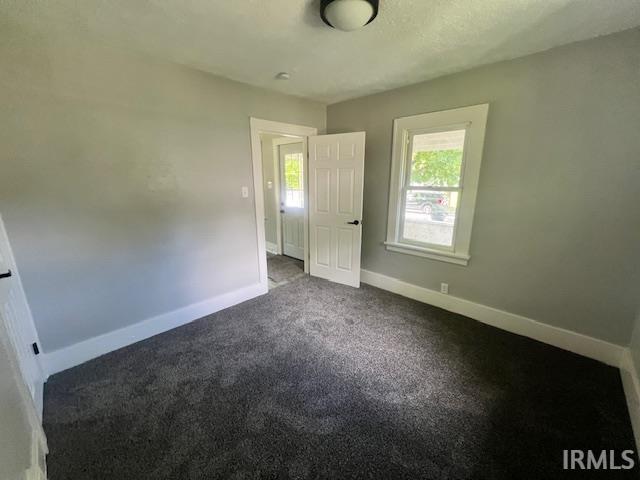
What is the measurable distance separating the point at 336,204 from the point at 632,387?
2.82 m

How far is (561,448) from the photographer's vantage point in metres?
1.35

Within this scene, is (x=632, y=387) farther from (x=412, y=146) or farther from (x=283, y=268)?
(x=283, y=268)

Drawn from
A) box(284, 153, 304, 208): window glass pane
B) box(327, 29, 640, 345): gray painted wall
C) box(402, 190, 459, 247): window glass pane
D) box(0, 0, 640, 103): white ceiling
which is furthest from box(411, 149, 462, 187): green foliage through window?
box(284, 153, 304, 208): window glass pane

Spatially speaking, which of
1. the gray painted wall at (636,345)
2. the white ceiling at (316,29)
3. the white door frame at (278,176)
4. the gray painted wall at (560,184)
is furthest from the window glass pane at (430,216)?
the white door frame at (278,176)

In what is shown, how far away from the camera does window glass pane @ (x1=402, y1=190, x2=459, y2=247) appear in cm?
267

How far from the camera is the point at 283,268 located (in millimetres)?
4090

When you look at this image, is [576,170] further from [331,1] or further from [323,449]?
[323,449]

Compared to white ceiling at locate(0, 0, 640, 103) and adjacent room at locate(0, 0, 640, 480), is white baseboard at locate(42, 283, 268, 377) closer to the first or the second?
adjacent room at locate(0, 0, 640, 480)

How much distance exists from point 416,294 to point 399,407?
1.59 m

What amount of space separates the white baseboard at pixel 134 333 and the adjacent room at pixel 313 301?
0.02m

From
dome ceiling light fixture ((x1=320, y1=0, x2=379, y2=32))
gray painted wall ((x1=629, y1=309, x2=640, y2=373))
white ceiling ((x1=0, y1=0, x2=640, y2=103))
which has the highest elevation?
white ceiling ((x1=0, y1=0, x2=640, y2=103))

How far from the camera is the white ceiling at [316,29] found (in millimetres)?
1456

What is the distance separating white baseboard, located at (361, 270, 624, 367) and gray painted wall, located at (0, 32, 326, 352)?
2175 mm

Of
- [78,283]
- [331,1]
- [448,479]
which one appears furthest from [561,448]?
[78,283]
